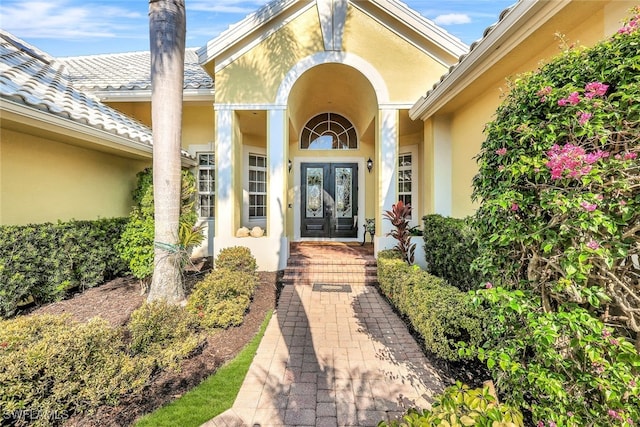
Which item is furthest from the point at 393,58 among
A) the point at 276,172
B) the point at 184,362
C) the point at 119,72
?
the point at 119,72

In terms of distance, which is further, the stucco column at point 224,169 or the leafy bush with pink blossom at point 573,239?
the stucco column at point 224,169

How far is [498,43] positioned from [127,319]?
287 inches

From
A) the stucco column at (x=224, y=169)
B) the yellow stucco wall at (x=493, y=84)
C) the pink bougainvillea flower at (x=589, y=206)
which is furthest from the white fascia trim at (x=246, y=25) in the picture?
the pink bougainvillea flower at (x=589, y=206)

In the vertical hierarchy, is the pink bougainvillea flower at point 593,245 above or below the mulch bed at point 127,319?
above

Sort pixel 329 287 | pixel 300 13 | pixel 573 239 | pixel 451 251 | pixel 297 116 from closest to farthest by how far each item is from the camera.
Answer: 1. pixel 573 239
2. pixel 451 251
3. pixel 329 287
4. pixel 300 13
5. pixel 297 116

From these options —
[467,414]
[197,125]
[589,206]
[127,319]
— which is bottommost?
[127,319]

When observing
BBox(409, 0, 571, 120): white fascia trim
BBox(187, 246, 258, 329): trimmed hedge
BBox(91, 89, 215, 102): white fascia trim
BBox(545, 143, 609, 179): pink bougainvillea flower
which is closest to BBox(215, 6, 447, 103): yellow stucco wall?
BBox(91, 89, 215, 102): white fascia trim

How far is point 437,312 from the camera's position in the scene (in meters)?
3.50

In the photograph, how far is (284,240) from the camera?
7.32 m

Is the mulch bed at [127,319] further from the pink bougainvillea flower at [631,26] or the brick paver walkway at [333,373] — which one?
the pink bougainvillea flower at [631,26]

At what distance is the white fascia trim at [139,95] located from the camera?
26.4ft

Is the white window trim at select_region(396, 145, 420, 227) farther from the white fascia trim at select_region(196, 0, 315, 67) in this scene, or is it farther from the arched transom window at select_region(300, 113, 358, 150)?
the white fascia trim at select_region(196, 0, 315, 67)

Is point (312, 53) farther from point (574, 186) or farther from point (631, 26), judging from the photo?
point (574, 186)

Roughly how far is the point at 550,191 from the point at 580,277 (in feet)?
2.02
